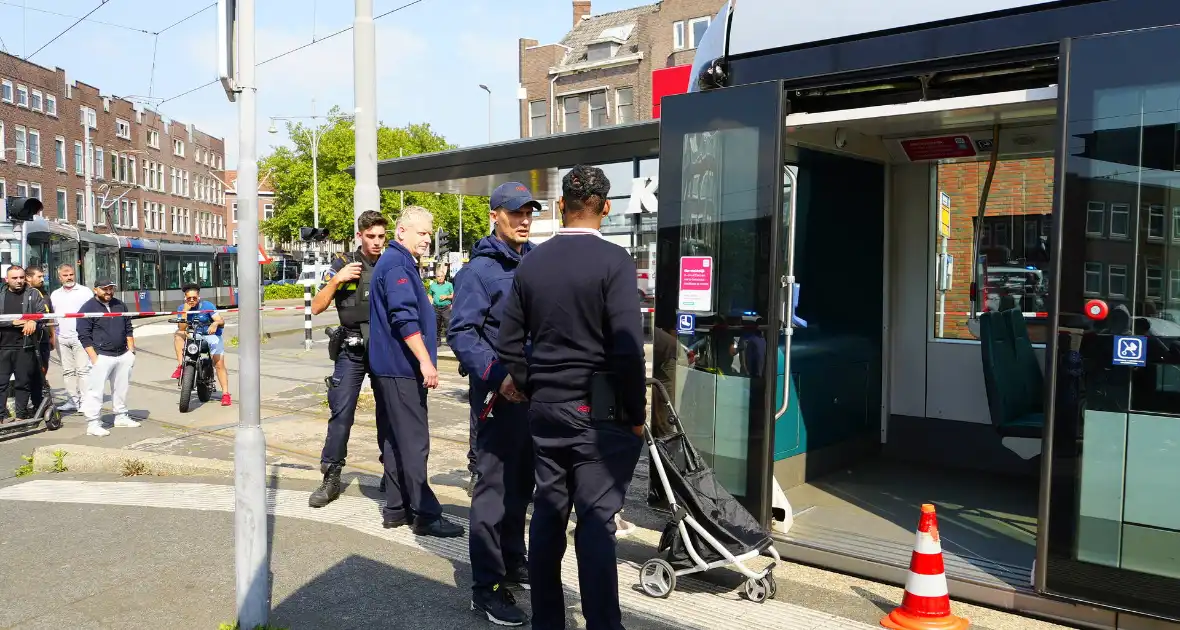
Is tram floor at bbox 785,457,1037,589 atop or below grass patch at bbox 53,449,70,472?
Answer: atop

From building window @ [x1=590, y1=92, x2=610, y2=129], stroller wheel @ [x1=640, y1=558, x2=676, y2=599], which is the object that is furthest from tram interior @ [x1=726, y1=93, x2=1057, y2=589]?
building window @ [x1=590, y1=92, x2=610, y2=129]

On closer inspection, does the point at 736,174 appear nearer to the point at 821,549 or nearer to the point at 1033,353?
the point at 821,549

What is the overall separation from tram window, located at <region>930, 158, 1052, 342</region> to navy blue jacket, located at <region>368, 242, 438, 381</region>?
4002 mm

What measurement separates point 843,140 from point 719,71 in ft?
5.28

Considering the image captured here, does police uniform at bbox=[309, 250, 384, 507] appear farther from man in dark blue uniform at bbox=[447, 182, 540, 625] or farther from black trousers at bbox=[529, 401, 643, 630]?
black trousers at bbox=[529, 401, 643, 630]

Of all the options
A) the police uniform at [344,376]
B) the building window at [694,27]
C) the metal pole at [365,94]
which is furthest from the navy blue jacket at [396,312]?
the building window at [694,27]

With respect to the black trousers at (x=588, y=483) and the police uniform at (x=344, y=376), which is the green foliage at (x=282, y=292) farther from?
the black trousers at (x=588, y=483)

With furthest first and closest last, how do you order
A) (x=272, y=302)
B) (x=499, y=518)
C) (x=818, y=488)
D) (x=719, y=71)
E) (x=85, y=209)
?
1. (x=85, y=209)
2. (x=272, y=302)
3. (x=818, y=488)
4. (x=719, y=71)
5. (x=499, y=518)

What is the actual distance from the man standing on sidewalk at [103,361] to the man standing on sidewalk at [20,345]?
533 mm

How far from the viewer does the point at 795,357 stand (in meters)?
6.54

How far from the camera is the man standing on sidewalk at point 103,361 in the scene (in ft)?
31.5

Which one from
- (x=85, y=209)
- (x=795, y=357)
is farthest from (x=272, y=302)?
(x=795, y=357)

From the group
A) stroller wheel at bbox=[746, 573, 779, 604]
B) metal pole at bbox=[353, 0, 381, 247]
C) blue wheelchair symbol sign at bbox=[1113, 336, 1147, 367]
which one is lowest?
stroller wheel at bbox=[746, 573, 779, 604]

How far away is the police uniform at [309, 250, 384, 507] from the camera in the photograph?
6.12 metres
